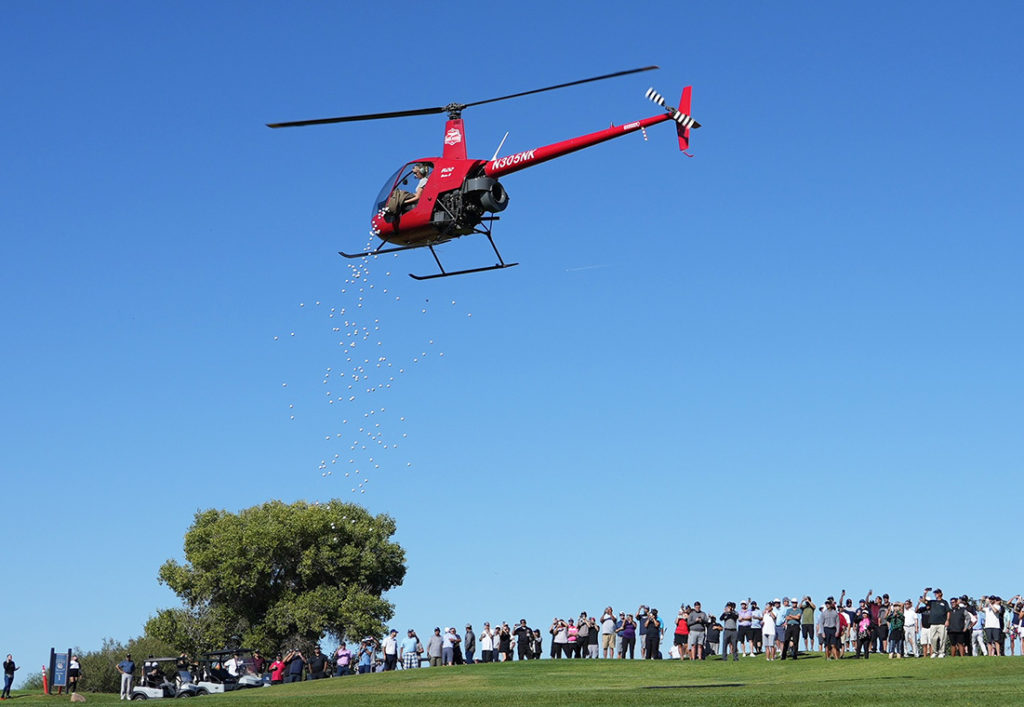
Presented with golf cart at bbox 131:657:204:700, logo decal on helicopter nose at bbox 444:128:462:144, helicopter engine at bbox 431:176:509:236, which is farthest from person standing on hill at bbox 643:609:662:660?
logo decal on helicopter nose at bbox 444:128:462:144

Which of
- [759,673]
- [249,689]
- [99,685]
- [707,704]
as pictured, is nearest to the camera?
[707,704]

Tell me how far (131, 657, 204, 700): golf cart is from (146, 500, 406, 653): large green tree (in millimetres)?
19637

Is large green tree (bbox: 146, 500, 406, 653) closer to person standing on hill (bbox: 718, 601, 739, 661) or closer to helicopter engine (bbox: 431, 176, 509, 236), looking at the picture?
person standing on hill (bbox: 718, 601, 739, 661)

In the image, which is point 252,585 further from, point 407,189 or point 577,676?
point 407,189

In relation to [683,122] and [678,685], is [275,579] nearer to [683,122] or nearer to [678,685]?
[678,685]

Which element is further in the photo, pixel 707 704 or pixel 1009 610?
pixel 1009 610

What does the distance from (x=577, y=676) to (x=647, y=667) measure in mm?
2587

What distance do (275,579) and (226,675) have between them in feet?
65.6

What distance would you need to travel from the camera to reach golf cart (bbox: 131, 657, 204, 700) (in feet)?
133

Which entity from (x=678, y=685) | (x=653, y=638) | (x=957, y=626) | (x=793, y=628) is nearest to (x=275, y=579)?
(x=653, y=638)

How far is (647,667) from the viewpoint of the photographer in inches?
1516

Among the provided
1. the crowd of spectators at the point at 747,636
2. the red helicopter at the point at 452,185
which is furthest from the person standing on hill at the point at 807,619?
the red helicopter at the point at 452,185

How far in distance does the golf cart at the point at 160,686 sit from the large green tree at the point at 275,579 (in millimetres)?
19637

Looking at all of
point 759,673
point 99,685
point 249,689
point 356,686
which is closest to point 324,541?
point 99,685
